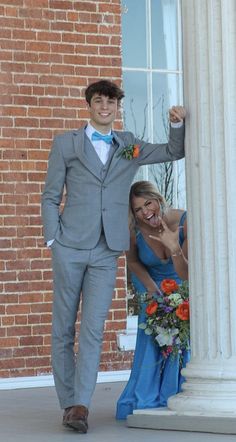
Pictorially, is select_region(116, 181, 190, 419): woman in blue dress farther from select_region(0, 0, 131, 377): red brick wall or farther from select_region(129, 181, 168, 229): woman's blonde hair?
select_region(0, 0, 131, 377): red brick wall

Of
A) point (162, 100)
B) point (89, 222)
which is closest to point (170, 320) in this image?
point (89, 222)

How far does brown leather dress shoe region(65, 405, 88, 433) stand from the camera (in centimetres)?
666

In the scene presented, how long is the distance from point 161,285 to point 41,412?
46.0 inches

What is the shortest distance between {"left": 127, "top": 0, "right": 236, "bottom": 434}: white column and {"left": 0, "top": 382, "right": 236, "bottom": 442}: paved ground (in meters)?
0.21

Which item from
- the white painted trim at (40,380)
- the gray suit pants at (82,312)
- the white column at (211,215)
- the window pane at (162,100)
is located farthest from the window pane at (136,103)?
the white column at (211,215)

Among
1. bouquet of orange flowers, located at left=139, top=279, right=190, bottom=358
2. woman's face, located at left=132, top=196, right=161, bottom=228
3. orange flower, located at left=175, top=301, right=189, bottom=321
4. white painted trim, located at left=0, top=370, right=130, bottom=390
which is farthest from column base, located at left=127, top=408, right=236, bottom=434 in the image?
white painted trim, located at left=0, top=370, right=130, bottom=390

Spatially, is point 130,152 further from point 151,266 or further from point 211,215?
point 151,266

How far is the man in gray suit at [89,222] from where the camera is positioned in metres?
6.95

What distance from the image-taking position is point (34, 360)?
938 centimetres

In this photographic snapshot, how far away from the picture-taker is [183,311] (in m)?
7.23

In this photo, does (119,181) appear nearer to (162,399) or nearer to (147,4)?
(162,399)

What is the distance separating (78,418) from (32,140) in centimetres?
329

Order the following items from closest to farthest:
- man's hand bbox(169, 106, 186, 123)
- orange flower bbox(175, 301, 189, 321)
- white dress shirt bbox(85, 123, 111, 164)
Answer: man's hand bbox(169, 106, 186, 123)
white dress shirt bbox(85, 123, 111, 164)
orange flower bbox(175, 301, 189, 321)

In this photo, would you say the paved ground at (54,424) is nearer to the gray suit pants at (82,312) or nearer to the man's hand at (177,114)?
the gray suit pants at (82,312)
